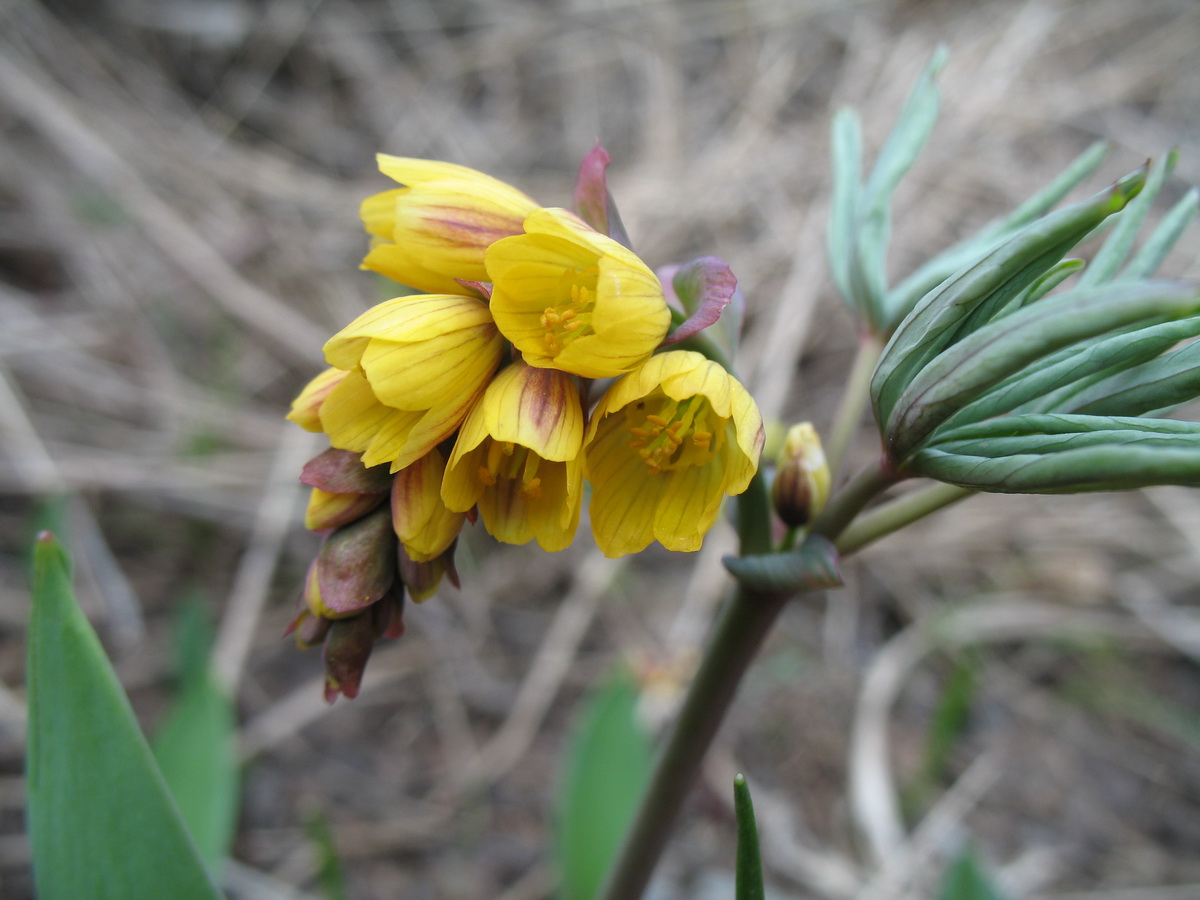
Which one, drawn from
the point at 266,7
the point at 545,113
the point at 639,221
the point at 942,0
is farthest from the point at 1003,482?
the point at 942,0

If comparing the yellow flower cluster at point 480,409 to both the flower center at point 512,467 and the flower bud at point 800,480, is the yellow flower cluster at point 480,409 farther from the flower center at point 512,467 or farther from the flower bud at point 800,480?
the flower bud at point 800,480

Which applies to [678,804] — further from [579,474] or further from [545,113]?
[545,113]

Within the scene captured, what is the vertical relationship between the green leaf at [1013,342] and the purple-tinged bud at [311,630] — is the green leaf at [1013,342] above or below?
below

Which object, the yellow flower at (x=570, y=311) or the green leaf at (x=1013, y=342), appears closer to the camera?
the green leaf at (x=1013, y=342)

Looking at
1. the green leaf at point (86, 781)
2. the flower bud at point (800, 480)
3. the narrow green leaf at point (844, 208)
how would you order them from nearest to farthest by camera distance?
the green leaf at point (86, 781)
the flower bud at point (800, 480)
the narrow green leaf at point (844, 208)

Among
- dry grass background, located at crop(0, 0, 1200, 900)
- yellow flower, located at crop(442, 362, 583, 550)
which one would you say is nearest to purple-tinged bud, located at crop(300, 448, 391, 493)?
yellow flower, located at crop(442, 362, 583, 550)

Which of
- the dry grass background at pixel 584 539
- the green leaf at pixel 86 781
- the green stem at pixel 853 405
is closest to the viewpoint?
the green leaf at pixel 86 781

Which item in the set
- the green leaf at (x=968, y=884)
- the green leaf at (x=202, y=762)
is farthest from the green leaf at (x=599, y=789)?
the green leaf at (x=202, y=762)

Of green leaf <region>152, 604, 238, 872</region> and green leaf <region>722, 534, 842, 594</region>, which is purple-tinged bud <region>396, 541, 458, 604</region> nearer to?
green leaf <region>722, 534, 842, 594</region>
